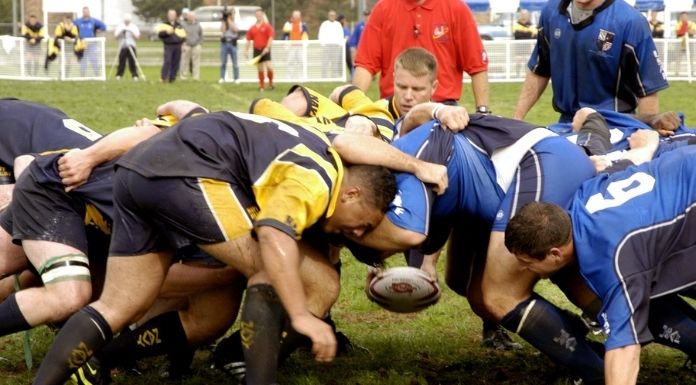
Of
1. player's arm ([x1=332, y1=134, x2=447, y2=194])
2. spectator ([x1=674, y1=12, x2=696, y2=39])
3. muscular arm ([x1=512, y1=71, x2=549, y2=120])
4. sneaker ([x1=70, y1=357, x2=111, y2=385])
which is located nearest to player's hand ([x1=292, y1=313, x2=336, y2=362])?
player's arm ([x1=332, y1=134, x2=447, y2=194])

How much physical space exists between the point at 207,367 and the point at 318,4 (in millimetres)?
38480

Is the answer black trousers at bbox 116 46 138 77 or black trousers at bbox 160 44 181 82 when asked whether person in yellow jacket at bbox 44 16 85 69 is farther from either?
black trousers at bbox 160 44 181 82

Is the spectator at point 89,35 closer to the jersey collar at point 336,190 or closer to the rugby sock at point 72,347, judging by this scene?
the rugby sock at point 72,347

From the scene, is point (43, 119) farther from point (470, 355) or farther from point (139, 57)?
point (139, 57)

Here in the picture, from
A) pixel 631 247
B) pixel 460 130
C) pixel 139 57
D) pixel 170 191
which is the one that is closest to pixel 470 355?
pixel 460 130

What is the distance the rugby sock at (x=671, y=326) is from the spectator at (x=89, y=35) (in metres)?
24.2

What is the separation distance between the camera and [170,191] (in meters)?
4.79

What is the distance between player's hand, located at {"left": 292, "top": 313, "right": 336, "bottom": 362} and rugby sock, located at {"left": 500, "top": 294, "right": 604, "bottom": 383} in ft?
3.30

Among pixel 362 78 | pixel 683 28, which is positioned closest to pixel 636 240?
pixel 362 78

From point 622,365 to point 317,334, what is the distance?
3.94 feet

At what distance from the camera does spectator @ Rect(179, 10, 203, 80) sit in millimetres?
28297

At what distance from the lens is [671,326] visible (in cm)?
529

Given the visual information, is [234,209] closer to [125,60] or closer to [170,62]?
[170,62]

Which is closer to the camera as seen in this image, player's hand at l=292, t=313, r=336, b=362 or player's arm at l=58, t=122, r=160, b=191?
player's hand at l=292, t=313, r=336, b=362
